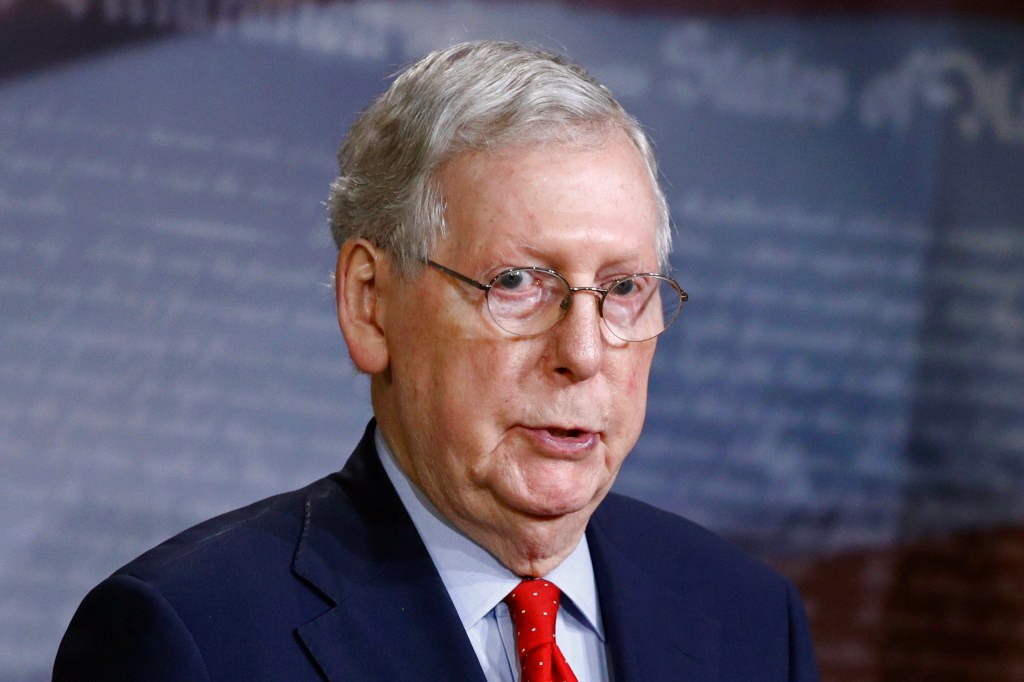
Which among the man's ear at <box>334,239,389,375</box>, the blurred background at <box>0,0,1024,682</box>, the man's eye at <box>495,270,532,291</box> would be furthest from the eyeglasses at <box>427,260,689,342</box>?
the blurred background at <box>0,0,1024,682</box>

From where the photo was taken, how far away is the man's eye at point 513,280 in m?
1.34

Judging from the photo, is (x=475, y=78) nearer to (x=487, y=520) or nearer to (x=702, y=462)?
(x=487, y=520)

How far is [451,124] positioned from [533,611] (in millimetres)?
567

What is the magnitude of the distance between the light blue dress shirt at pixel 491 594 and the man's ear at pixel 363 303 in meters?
0.13

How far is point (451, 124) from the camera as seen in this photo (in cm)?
138

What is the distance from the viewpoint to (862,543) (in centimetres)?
305

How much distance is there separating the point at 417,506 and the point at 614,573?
10.9 inches

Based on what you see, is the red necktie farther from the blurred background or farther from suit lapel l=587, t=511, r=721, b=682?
the blurred background

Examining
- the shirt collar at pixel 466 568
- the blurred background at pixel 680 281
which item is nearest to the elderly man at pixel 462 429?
the shirt collar at pixel 466 568

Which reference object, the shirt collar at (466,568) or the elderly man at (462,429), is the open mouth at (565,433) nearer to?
the elderly man at (462,429)

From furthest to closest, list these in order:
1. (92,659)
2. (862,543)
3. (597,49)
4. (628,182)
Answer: (862,543) < (597,49) < (628,182) < (92,659)

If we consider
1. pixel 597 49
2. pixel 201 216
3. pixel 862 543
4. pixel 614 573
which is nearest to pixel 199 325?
pixel 201 216

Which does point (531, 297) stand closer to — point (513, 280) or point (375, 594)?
point (513, 280)

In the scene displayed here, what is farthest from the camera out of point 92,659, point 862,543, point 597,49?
point 862,543
